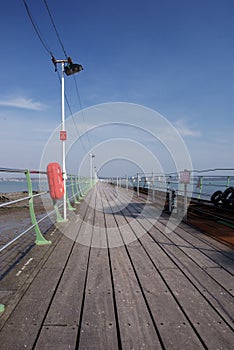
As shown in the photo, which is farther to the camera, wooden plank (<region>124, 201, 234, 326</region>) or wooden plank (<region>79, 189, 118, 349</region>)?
wooden plank (<region>124, 201, 234, 326</region>)

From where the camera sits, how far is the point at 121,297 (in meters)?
1.79

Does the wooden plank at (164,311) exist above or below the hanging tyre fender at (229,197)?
below

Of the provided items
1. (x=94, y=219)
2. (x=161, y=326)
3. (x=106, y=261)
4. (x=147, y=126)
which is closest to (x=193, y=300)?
(x=161, y=326)

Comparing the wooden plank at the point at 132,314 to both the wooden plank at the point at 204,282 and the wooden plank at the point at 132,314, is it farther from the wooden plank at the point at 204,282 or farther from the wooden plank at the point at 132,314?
the wooden plank at the point at 204,282

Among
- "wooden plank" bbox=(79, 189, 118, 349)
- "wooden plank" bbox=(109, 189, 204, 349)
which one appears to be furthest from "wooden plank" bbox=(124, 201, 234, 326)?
"wooden plank" bbox=(79, 189, 118, 349)

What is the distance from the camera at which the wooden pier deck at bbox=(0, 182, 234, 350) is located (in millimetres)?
1345

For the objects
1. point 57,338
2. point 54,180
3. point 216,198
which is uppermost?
point 54,180

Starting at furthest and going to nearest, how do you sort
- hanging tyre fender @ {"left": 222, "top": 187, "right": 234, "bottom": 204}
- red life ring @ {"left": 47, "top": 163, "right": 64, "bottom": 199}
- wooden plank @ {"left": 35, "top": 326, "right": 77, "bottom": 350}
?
hanging tyre fender @ {"left": 222, "top": 187, "right": 234, "bottom": 204} → red life ring @ {"left": 47, "top": 163, "right": 64, "bottom": 199} → wooden plank @ {"left": 35, "top": 326, "right": 77, "bottom": 350}

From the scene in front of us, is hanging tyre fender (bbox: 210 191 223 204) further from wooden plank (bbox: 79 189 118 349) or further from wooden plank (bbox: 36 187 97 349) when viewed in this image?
wooden plank (bbox: 36 187 97 349)

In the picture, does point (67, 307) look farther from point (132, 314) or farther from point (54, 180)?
point (54, 180)

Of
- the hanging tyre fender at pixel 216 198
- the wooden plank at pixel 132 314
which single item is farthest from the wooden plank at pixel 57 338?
the hanging tyre fender at pixel 216 198

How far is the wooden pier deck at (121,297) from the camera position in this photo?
134 cm

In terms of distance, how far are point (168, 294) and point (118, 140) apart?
1229 cm

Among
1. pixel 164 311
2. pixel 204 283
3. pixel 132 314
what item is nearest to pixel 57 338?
pixel 132 314
